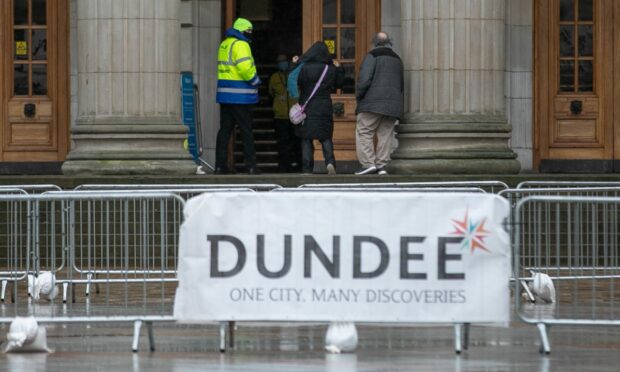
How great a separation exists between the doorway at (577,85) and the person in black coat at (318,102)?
3.57m

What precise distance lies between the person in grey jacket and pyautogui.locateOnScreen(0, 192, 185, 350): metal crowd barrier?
379 centimetres

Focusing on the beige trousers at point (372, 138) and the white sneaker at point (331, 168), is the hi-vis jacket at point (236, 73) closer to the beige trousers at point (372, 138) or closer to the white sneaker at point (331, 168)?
the white sneaker at point (331, 168)

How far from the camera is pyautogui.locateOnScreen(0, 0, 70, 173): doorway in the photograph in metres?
25.5

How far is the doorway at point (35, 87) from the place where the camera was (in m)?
25.5

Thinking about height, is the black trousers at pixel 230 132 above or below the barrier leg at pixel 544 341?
above

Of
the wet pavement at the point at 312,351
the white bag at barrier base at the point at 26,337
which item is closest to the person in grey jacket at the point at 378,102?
the wet pavement at the point at 312,351

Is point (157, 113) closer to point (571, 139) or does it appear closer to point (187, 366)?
point (571, 139)

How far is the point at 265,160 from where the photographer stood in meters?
26.8

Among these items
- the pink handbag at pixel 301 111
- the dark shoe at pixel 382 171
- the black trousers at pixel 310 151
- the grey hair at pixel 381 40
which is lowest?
the dark shoe at pixel 382 171

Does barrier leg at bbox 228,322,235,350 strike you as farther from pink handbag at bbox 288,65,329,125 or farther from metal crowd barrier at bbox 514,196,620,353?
pink handbag at bbox 288,65,329,125

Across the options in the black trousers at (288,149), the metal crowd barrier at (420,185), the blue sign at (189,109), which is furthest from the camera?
the black trousers at (288,149)

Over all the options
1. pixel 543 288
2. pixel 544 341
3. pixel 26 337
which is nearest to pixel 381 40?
pixel 543 288

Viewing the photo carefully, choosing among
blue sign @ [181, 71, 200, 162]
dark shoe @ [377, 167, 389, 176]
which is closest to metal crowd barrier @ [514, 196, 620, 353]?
dark shoe @ [377, 167, 389, 176]

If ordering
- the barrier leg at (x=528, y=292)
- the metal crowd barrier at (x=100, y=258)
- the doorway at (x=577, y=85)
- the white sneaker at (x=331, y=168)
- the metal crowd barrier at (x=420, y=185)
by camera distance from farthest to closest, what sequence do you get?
the doorway at (x=577, y=85), the white sneaker at (x=331, y=168), the metal crowd barrier at (x=420, y=185), the barrier leg at (x=528, y=292), the metal crowd barrier at (x=100, y=258)
